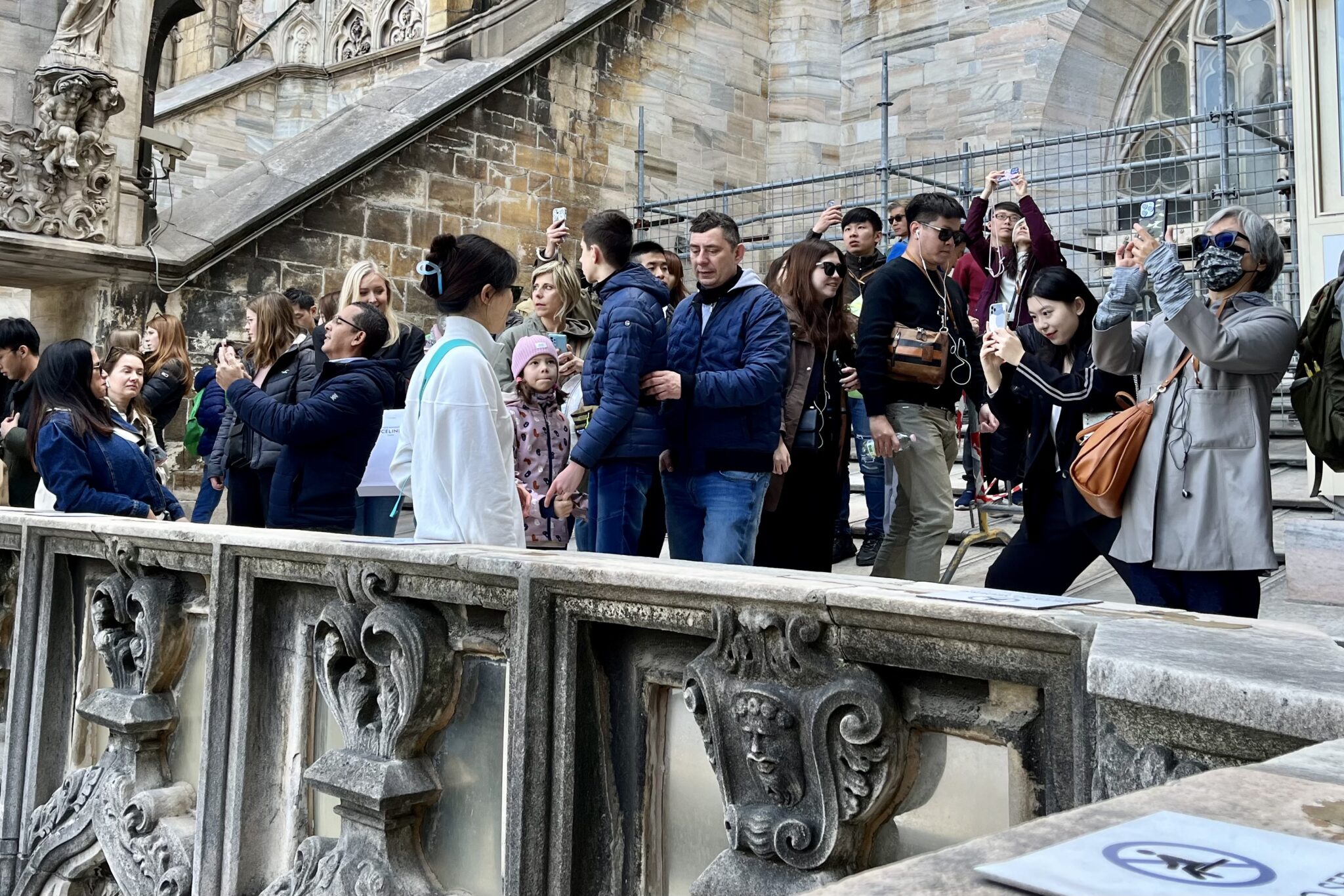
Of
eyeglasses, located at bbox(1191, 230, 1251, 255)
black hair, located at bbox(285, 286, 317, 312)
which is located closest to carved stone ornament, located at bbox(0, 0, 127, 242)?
black hair, located at bbox(285, 286, 317, 312)

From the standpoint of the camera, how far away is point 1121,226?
1230cm

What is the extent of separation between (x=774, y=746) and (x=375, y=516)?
3.68 m

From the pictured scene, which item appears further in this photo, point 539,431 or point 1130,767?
point 539,431

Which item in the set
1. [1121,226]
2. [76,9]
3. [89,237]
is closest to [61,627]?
[89,237]

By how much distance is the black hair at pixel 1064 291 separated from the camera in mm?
4434

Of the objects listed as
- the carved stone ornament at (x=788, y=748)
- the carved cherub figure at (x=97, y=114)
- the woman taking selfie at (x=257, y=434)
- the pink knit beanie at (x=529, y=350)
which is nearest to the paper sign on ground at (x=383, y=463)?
the woman taking selfie at (x=257, y=434)

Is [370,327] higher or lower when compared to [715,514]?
higher

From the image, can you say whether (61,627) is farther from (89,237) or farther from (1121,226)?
(1121,226)

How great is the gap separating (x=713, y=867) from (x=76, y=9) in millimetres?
9550

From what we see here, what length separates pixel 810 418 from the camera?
530 centimetres

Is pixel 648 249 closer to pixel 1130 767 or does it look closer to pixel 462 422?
pixel 462 422

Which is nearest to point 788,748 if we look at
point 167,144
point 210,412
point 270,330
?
point 270,330

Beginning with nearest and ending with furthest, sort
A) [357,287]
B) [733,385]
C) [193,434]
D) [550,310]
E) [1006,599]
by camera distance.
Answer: [1006,599] → [733,385] → [357,287] → [550,310] → [193,434]

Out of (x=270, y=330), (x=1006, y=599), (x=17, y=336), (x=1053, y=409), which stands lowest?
(x=1006, y=599)
